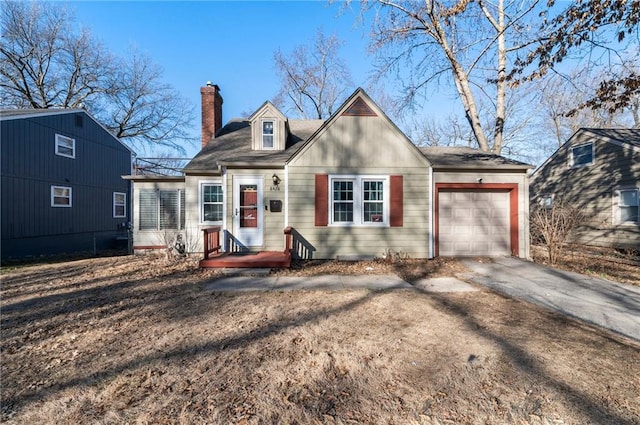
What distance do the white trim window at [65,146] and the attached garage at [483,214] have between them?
15.7 metres

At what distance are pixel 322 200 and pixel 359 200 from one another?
1137 millimetres

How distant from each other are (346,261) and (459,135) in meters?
23.2

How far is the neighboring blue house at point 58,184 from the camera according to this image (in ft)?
34.9

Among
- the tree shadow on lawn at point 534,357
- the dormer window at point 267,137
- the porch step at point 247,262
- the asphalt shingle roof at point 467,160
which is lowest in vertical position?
the tree shadow on lawn at point 534,357

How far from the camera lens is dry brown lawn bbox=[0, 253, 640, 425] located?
7.48 feet

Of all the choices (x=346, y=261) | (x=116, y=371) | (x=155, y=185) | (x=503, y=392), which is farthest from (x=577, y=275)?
(x=155, y=185)

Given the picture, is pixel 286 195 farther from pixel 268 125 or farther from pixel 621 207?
pixel 621 207

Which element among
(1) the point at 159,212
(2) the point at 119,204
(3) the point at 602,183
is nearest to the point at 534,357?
(1) the point at 159,212

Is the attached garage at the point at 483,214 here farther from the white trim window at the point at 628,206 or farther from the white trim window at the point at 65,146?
the white trim window at the point at 65,146

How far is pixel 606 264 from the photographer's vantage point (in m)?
8.52

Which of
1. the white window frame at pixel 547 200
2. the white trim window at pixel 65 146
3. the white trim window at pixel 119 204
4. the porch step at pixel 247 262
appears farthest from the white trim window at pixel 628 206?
the white trim window at pixel 119 204

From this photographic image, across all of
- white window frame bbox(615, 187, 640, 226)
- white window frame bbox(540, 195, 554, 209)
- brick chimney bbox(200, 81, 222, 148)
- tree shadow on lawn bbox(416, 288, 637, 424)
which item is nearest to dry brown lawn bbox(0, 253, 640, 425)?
tree shadow on lawn bbox(416, 288, 637, 424)

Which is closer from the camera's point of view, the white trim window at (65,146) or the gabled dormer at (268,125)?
the gabled dormer at (268,125)

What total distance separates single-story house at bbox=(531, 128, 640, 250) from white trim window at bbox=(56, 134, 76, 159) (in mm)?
21275
